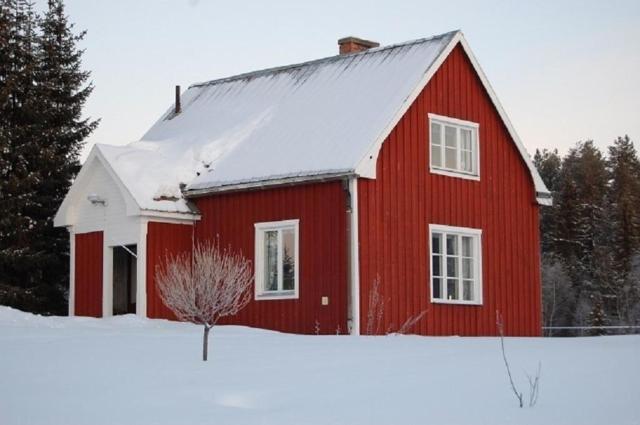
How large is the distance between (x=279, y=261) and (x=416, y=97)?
4569 millimetres

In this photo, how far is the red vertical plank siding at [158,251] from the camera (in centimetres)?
2492

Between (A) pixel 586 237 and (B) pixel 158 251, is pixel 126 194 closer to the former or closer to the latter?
(B) pixel 158 251

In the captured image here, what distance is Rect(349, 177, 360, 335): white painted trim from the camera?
2278 cm

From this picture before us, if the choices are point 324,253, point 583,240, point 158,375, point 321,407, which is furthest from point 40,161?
point 583,240

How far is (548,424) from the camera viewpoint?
12289 millimetres

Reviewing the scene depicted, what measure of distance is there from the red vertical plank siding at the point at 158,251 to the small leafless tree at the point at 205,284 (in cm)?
13

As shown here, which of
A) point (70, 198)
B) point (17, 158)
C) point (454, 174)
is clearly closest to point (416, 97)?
point (454, 174)

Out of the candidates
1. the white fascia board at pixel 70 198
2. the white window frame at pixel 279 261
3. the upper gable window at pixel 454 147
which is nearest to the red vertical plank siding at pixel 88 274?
the white fascia board at pixel 70 198

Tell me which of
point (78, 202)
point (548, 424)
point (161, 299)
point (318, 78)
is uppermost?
point (318, 78)

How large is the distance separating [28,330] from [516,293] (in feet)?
39.2

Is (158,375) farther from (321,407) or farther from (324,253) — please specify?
(324,253)

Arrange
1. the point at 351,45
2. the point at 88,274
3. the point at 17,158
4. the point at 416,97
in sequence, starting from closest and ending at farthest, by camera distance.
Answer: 1. the point at 416,97
2. the point at 88,274
3. the point at 351,45
4. the point at 17,158

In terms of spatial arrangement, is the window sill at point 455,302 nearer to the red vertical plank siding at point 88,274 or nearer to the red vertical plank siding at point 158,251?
the red vertical plank siding at point 158,251

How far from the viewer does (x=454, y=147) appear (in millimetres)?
26109
